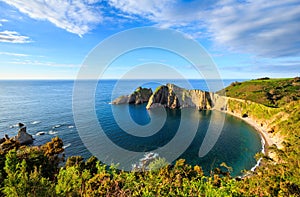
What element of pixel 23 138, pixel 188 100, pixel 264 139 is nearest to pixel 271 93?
pixel 188 100

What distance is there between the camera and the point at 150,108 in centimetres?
8244

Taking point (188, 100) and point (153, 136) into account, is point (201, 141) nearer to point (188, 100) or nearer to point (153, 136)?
point (153, 136)

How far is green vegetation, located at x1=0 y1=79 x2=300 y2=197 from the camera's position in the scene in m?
6.87

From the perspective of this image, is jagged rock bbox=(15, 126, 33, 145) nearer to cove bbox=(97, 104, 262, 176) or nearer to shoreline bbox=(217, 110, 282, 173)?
cove bbox=(97, 104, 262, 176)

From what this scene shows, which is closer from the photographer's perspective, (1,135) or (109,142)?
(109,142)

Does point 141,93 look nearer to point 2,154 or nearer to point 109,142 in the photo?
point 109,142

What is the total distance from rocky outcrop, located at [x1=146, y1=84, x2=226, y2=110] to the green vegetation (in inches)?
580

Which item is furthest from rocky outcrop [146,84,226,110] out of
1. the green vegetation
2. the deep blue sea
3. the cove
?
the cove

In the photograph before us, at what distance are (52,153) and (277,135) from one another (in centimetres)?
4933

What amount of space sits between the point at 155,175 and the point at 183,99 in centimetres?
7336

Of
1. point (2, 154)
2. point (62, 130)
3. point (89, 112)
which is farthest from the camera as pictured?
point (89, 112)

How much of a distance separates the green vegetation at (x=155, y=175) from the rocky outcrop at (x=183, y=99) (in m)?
14.7

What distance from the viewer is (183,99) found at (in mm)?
87562

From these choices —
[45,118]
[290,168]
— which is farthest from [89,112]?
[290,168]
